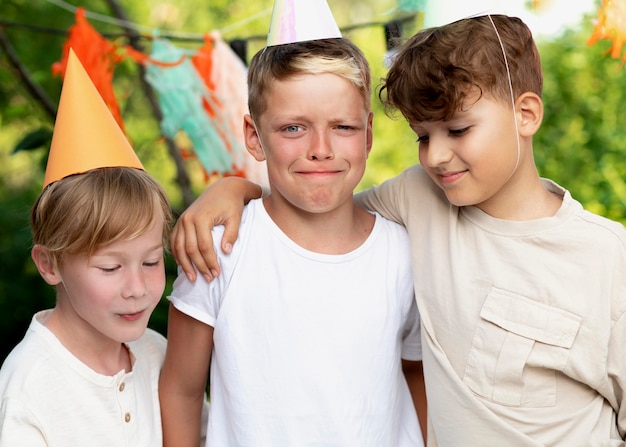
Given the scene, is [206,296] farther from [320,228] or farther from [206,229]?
[320,228]

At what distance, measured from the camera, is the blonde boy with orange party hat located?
66.9 inches

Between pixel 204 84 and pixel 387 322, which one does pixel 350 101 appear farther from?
pixel 204 84

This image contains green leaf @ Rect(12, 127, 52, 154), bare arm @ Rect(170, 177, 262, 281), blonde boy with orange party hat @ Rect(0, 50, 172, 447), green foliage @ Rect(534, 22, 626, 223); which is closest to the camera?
blonde boy with orange party hat @ Rect(0, 50, 172, 447)

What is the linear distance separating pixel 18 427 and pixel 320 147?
2.82ft

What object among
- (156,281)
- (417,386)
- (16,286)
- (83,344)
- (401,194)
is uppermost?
(401,194)

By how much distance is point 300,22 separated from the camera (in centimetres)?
182

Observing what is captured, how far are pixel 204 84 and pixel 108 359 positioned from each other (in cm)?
142

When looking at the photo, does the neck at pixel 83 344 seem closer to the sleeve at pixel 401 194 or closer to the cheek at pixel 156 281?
the cheek at pixel 156 281

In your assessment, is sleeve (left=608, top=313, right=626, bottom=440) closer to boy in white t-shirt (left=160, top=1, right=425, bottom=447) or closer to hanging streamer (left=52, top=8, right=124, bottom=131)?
boy in white t-shirt (left=160, top=1, right=425, bottom=447)

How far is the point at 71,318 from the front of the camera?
5.88 ft

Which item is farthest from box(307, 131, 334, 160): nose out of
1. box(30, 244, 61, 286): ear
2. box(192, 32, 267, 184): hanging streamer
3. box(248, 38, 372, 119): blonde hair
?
box(192, 32, 267, 184): hanging streamer

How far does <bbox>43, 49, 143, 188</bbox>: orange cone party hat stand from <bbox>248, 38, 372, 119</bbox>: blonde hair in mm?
335

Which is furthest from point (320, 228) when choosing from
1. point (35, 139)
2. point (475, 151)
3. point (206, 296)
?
point (35, 139)

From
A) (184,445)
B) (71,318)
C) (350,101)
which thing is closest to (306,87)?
(350,101)
